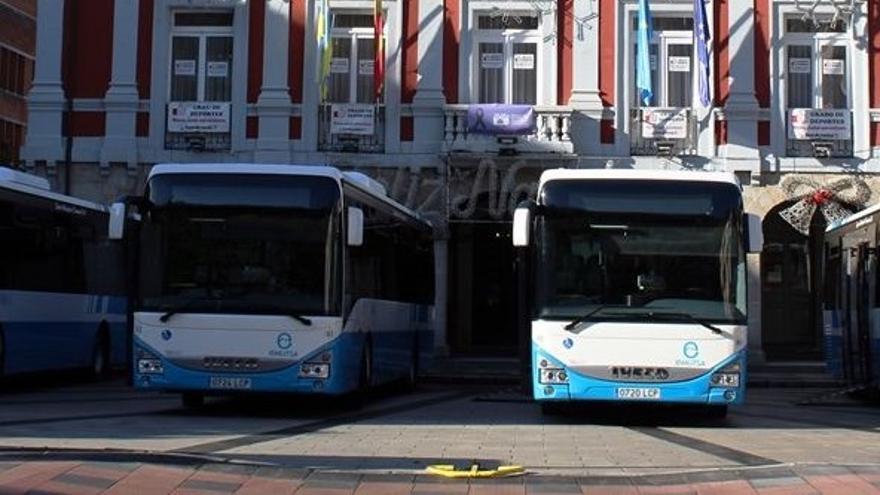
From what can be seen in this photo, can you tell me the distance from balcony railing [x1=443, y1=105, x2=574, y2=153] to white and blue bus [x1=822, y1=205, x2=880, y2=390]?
642 centimetres

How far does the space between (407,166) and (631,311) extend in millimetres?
13056

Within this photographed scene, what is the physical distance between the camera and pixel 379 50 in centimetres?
2547

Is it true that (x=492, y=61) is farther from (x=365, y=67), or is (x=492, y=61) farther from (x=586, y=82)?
(x=365, y=67)

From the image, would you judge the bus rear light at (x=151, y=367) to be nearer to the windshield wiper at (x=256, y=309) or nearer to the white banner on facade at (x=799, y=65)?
the windshield wiper at (x=256, y=309)

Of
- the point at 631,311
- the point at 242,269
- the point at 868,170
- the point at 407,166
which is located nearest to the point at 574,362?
the point at 631,311

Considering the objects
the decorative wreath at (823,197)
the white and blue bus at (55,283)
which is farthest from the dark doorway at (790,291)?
the white and blue bus at (55,283)

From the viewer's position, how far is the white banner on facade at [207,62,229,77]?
26.6 m

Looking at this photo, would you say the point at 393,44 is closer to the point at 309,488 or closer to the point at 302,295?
the point at 302,295

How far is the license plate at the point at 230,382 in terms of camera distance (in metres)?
13.7

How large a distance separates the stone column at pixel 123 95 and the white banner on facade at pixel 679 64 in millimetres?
12345

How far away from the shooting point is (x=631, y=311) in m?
13.5

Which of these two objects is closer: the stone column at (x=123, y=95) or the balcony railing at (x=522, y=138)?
the balcony railing at (x=522, y=138)

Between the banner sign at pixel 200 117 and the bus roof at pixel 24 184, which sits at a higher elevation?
the banner sign at pixel 200 117

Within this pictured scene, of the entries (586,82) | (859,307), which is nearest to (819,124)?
(586,82)
